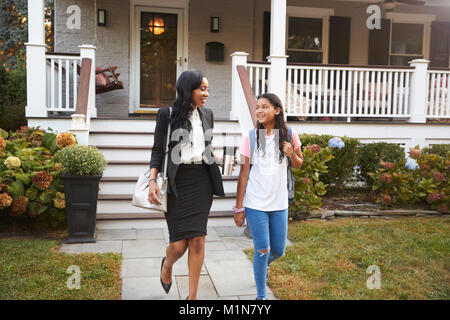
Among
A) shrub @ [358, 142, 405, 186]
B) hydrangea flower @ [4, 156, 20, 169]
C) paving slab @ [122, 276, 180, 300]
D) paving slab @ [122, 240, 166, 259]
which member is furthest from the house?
Answer: paving slab @ [122, 276, 180, 300]

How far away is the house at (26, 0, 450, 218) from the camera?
7289mm

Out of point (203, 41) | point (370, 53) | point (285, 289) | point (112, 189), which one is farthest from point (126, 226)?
point (370, 53)

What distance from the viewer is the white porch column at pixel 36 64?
698 cm

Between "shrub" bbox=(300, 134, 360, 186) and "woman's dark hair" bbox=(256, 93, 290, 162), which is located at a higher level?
"woman's dark hair" bbox=(256, 93, 290, 162)

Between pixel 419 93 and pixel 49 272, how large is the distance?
281 inches

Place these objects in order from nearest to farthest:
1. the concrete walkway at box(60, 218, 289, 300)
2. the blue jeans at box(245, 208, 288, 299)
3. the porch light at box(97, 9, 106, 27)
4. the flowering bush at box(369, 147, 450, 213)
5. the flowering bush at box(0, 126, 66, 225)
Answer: the blue jeans at box(245, 208, 288, 299) → the concrete walkway at box(60, 218, 289, 300) → the flowering bush at box(0, 126, 66, 225) → the flowering bush at box(369, 147, 450, 213) → the porch light at box(97, 9, 106, 27)

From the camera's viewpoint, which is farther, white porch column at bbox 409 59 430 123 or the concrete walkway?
white porch column at bbox 409 59 430 123

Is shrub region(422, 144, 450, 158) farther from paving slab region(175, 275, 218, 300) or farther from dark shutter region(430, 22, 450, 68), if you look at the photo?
paving slab region(175, 275, 218, 300)

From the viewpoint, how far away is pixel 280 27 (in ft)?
24.5

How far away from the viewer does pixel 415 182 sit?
263 inches

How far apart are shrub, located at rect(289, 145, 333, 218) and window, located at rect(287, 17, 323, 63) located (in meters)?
4.67

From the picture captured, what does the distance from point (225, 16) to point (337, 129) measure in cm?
365

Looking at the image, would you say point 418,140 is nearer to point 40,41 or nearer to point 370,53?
point 370,53

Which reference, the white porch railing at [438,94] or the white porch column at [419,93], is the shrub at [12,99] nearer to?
the white porch column at [419,93]
